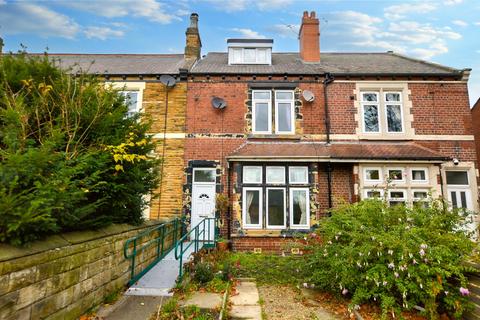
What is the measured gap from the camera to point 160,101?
38.0 ft

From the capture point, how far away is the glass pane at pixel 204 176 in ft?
36.2

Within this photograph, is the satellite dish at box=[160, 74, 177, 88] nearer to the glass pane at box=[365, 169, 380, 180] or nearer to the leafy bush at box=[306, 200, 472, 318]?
the glass pane at box=[365, 169, 380, 180]

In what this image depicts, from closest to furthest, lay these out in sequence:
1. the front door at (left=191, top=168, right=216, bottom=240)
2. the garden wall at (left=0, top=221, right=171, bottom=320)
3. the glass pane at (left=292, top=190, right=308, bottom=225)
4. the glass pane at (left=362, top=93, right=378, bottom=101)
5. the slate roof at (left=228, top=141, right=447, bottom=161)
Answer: the garden wall at (left=0, top=221, right=171, bottom=320) → the slate roof at (left=228, top=141, right=447, bottom=161) → the glass pane at (left=292, top=190, right=308, bottom=225) → the front door at (left=191, top=168, right=216, bottom=240) → the glass pane at (left=362, top=93, right=378, bottom=101)

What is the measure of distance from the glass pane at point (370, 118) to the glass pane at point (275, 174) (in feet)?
13.6

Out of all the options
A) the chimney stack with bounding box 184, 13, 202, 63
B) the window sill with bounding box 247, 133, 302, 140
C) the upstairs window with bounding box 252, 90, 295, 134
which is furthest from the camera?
the chimney stack with bounding box 184, 13, 202, 63

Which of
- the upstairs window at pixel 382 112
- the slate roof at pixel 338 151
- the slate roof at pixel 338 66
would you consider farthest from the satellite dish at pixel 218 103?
the upstairs window at pixel 382 112

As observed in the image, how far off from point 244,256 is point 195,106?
613 centimetres

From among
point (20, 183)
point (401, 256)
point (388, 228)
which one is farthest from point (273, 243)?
point (20, 183)

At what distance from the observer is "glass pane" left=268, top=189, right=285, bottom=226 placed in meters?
9.97

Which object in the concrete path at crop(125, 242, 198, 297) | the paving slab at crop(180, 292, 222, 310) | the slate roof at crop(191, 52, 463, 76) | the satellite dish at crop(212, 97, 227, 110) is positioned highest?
the slate roof at crop(191, 52, 463, 76)

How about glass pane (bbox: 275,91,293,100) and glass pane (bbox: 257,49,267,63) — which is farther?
glass pane (bbox: 257,49,267,63)

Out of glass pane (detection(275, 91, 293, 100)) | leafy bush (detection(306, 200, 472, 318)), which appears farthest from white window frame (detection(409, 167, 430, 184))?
glass pane (detection(275, 91, 293, 100))

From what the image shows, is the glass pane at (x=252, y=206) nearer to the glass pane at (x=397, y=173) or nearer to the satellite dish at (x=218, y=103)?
the satellite dish at (x=218, y=103)

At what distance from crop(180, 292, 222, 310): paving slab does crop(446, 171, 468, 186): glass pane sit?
1030 centimetres
